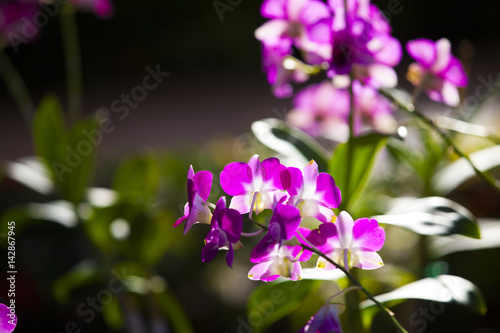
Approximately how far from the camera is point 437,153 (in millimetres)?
1006

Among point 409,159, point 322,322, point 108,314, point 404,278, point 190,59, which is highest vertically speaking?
point 322,322

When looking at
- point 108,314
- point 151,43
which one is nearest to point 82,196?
point 108,314

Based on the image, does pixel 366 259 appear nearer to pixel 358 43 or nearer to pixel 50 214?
pixel 358 43

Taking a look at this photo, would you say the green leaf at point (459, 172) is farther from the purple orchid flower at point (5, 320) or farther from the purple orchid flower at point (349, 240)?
the purple orchid flower at point (5, 320)

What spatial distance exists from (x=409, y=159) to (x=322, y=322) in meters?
0.52

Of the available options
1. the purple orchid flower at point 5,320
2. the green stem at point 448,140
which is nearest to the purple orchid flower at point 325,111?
the green stem at point 448,140

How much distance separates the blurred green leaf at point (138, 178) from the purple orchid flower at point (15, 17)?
0.32 m

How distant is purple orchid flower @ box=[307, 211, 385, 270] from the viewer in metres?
0.55

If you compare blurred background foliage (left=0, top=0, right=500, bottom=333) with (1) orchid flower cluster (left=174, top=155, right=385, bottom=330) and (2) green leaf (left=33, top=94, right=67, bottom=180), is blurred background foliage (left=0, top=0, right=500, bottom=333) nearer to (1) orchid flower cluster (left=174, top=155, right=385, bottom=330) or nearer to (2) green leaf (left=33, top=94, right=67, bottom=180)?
(2) green leaf (left=33, top=94, right=67, bottom=180)

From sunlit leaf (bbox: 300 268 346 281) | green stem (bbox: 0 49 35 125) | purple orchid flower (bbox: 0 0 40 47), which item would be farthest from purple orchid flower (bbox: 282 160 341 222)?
green stem (bbox: 0 49 35 125)

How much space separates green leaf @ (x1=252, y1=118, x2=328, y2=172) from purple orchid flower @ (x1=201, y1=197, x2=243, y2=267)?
0.29m

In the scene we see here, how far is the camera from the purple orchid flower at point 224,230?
52 centimetres

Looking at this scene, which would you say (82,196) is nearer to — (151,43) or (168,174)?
(168,174)

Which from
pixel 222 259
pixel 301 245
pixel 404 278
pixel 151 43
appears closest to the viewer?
pixel 301 245
